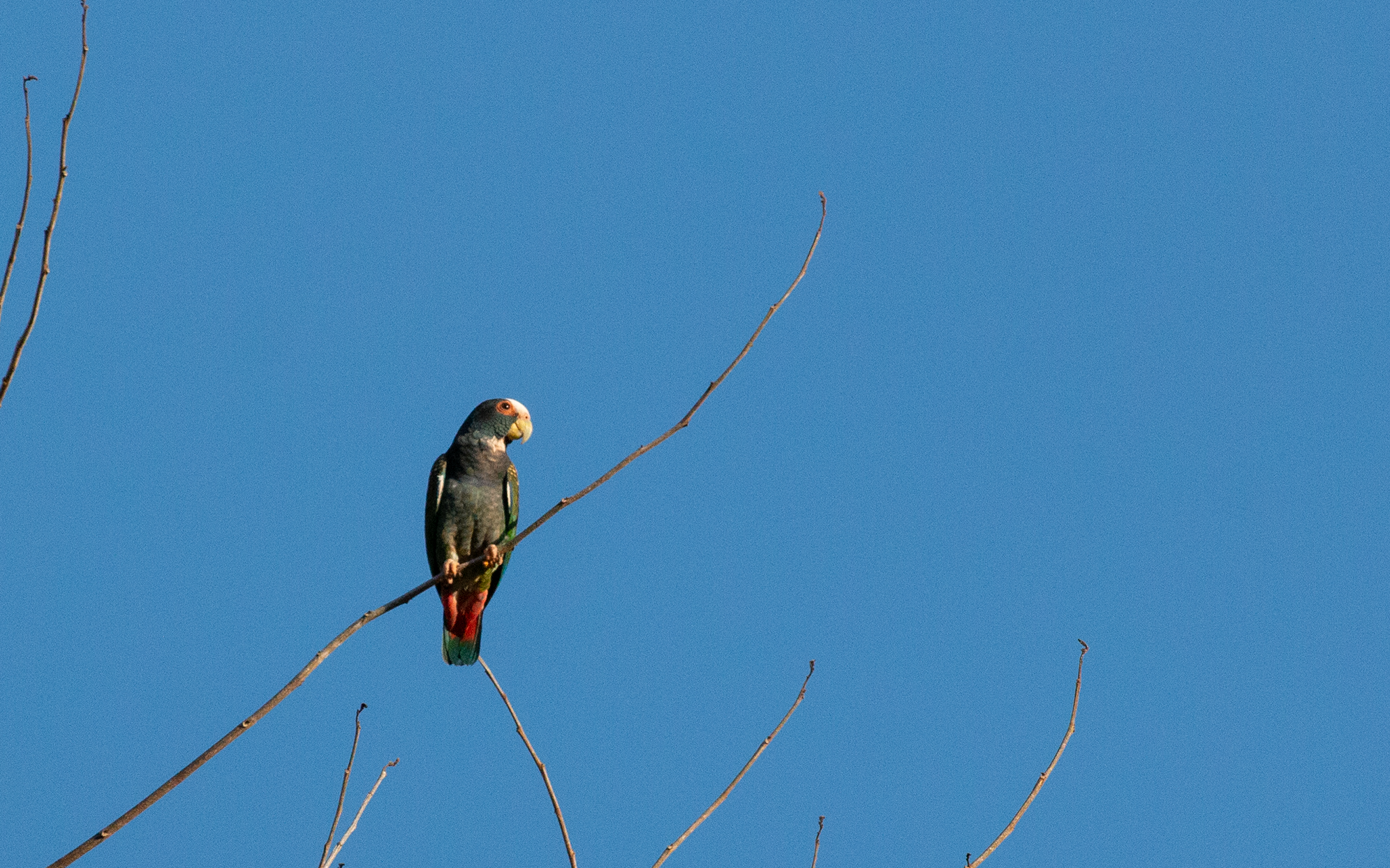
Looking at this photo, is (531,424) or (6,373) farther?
(531,424)

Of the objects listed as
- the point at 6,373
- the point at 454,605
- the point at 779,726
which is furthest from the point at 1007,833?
the point at 454,605

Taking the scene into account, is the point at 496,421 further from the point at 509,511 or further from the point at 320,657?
the point at 320,657

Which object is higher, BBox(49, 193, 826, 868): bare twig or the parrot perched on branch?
the parrot perched on branch

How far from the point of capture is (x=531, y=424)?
7.17m

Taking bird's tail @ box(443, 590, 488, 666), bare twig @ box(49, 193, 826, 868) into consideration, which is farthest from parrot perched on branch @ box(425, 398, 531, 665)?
bare twig @ box(49, 193, 826, 868)

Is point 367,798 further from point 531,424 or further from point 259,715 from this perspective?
point 531,424

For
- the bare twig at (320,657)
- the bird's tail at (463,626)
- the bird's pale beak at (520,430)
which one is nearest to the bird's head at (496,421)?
the bird's pale beak at (520,430)

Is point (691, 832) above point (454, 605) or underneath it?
underneath

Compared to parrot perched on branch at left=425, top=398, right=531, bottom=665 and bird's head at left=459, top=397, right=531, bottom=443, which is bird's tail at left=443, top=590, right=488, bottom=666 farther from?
bird's head at left=459, top=397, right=531, bottom=443

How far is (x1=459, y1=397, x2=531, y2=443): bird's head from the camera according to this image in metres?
7.00

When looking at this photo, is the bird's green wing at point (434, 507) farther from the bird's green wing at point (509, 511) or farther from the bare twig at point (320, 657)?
the bare twig at point (320, 657)

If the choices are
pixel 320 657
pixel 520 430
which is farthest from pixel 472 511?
pixel 320 657

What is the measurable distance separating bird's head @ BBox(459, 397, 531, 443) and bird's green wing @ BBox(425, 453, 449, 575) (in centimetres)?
21

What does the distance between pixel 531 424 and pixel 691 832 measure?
4.34 meters
